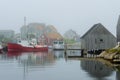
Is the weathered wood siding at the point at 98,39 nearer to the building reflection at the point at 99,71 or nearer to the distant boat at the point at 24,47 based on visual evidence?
the building reflection at the point at 99,71

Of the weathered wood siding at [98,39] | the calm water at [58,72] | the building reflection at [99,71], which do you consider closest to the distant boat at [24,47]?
the weathered wood siding at [98,39]

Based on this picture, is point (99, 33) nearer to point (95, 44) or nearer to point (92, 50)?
point (95, 44)

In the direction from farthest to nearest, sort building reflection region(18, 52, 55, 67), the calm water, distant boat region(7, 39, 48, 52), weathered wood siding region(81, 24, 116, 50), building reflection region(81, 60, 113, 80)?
distant boat region(7, 39, 48, 52) → weathered wood siding region(81, 24, 116, 50) → building reflection region(18, 52, 55, 67) → building reflection region(81, 60, 113, 80) → the calm water

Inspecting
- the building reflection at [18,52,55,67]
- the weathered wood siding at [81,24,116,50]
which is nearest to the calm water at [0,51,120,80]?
the building reflection at [18,52,55,67]

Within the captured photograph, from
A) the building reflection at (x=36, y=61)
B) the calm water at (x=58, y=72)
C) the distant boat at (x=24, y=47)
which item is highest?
the distant boat at (x=24, y=47)

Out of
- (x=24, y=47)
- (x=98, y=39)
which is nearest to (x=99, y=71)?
(x=98, y=39)

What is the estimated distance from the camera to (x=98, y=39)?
70625 millimetres

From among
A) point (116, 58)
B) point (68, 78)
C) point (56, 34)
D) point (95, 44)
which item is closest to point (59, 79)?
point (68, 78)

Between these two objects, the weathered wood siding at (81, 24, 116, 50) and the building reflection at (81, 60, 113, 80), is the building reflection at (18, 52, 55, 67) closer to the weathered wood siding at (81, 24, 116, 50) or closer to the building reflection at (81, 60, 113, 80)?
the building reflection at (81, 60, 113, 80)

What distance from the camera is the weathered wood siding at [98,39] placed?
69812 millimetres

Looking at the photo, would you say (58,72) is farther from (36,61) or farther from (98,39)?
(98,39)

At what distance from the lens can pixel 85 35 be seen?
71.4 m

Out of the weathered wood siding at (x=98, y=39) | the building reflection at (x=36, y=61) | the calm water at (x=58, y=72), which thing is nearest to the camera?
the calm water at (x=58, y=72)

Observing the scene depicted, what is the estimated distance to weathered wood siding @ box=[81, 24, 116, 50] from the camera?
69.8 m
